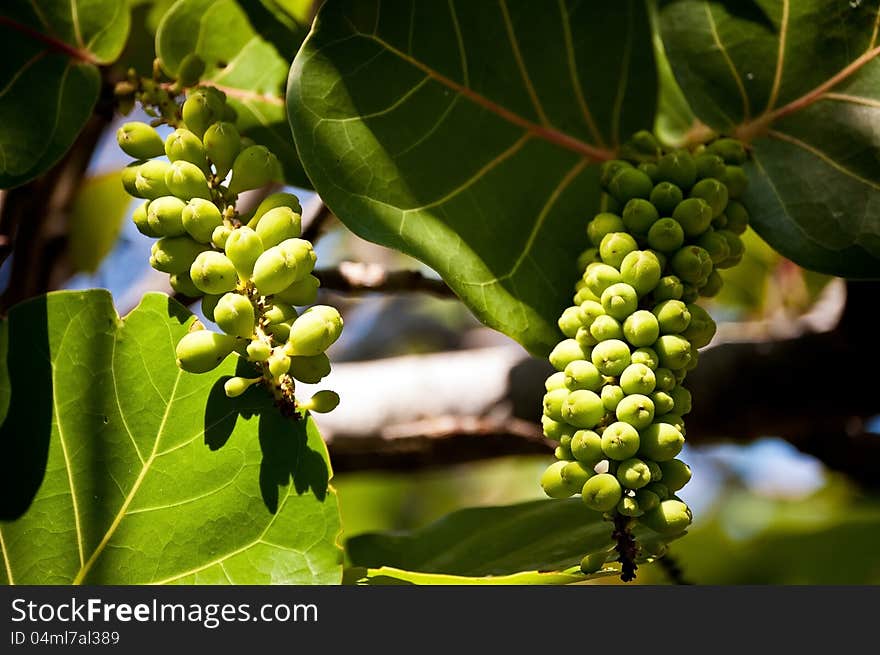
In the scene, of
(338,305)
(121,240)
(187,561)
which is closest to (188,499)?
(187,561)

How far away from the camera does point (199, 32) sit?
3.64 feet

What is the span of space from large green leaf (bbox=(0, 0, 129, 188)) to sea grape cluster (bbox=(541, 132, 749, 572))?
578 mm

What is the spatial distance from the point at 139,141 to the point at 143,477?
1.03ft

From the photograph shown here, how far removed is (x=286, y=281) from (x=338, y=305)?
152 cm

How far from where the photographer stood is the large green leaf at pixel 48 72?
1.03 meters

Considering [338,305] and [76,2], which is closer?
[76,2]

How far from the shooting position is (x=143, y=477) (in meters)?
0.92

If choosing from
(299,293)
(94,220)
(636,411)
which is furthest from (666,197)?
(94,220)

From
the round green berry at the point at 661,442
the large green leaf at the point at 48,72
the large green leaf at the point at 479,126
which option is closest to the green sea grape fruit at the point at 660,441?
the round green berry at the point at 661,442

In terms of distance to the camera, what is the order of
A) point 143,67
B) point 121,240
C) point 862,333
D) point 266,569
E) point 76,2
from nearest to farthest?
point 266,569 → point 76,2 → point 143,67 → point 862,333 → point 121,240

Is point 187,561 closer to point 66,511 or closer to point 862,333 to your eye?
point 66,511

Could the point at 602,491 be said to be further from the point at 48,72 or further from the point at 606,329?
the point at 48,72

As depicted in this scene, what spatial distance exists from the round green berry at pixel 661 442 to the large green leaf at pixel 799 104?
1.18 feet

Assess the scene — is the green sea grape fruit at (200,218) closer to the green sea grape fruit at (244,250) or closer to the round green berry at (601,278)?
the green sea grape fruit at (244,250)
